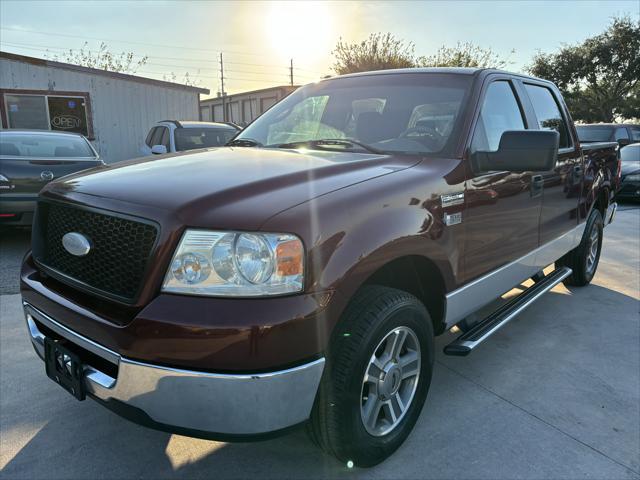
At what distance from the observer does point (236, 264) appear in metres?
1.66

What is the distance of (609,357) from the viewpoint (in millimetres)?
3400

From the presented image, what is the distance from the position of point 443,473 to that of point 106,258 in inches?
67.7

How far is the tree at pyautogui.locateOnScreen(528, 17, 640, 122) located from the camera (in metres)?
27.3

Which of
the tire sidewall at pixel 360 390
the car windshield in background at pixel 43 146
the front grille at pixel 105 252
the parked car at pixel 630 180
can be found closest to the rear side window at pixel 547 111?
the tire sidewall at pixel 360 390

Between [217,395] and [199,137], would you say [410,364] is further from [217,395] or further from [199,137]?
[199,137]

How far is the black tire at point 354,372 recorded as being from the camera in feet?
6.14

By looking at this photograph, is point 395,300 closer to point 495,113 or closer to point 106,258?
point 106,258

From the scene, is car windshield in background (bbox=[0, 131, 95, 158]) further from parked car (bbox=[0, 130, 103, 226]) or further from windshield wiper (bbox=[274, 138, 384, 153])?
windshield wiper (bbox=[274, 138, 384, 153])

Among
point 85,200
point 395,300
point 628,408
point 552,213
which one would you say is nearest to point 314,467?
point 395,300

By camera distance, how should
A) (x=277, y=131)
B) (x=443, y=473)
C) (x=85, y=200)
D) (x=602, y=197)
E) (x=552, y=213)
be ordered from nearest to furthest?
1. (x=85, y=200)
2. (x=443, y=473)
3. (x=277, y=131)
4. (x=552, y=213)
5. (x=602, y=197)

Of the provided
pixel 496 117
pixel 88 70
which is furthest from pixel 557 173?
pixel 88 70

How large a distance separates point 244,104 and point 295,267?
2058 centimetres

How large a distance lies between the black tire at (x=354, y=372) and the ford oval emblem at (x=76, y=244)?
1.03 metres

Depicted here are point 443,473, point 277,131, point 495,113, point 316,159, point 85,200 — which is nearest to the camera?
point 85,200
